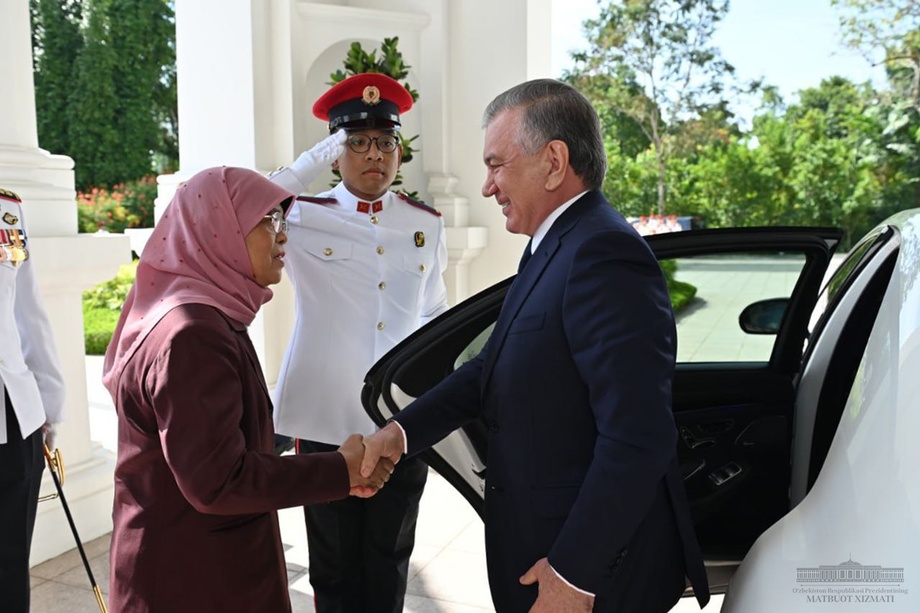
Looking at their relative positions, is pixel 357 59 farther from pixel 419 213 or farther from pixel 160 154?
pixel 160 154

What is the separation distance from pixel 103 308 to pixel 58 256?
409 inches

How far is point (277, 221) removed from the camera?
158 centimetres

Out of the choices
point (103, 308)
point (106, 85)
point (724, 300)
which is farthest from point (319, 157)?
point (106, 85)

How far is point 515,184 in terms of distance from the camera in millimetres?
1480

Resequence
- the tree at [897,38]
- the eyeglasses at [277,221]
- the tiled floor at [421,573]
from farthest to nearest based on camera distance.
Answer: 1. the tree at [897,38]
2. the tiled floor at [421,573]
3. the eyeglasses at [277,221]

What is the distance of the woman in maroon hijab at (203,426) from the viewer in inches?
50.6

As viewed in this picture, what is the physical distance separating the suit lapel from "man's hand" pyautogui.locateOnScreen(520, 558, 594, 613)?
1.16 ft

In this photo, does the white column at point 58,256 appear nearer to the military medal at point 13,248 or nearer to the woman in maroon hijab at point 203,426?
the military medal at point 13,248

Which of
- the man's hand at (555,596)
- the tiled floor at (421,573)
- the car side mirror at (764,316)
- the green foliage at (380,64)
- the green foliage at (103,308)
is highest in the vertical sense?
the green foliage at (380,64)

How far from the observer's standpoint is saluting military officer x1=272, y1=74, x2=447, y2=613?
2.35m

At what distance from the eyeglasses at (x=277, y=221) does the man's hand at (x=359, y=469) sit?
43cm

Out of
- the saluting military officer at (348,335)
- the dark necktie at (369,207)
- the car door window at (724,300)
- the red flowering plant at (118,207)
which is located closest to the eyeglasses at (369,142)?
the saluting military officer at (348,335)

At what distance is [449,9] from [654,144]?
1751 centimetres

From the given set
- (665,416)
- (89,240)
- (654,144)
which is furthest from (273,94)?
(654,144)
